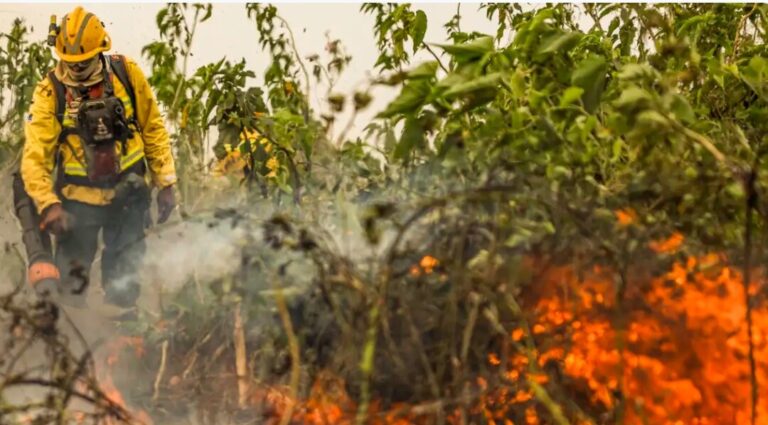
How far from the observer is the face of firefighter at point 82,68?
75.7 inches

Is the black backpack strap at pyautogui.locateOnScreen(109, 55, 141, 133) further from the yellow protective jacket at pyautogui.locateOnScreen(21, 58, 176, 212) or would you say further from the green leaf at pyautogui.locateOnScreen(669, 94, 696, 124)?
the green leaf at pyautogui.locateOnScreen(669, 94, 696, 124)

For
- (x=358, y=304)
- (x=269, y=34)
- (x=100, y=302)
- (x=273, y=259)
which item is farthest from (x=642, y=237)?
(x=269, y=34)

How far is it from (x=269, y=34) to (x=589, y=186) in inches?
42.1

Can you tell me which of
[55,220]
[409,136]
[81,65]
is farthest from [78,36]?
[409,136]

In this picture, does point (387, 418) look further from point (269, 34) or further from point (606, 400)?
point (269, 34)

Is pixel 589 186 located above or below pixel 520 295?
above

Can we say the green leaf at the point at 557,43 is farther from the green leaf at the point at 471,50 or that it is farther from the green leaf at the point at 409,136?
the green leaf at the point at 409,136

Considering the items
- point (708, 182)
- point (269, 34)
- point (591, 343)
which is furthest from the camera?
point (269, 34)

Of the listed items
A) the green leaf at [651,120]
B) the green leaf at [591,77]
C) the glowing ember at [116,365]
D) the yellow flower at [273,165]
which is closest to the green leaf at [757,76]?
the green leaf at [591,77]

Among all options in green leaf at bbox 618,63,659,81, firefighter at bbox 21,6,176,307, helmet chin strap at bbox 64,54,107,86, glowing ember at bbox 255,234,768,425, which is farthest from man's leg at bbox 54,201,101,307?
green leaf at bbox 618,63,659,81

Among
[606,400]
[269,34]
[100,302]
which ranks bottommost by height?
[606,400]

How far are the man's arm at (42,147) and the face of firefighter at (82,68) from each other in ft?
0.15

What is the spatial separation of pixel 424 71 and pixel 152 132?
851mm

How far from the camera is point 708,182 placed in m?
1.27
